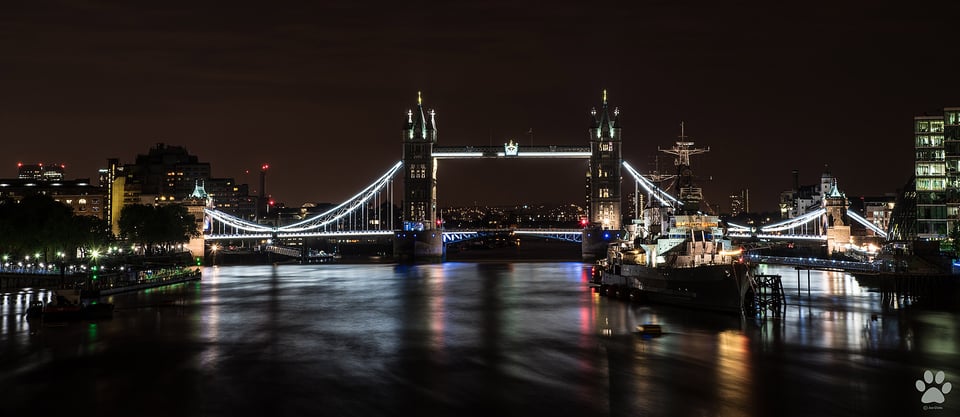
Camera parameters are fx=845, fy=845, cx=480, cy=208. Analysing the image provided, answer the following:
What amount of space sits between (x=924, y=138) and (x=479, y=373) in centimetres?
6380

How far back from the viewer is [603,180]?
445ft

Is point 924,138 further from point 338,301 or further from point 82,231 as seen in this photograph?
point 82,231

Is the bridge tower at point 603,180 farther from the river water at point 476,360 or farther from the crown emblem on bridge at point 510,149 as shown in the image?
the river water at point 476,360

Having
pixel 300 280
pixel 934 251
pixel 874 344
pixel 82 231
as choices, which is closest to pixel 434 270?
pixel 300 280

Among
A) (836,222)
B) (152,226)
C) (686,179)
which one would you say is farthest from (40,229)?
(836,222)

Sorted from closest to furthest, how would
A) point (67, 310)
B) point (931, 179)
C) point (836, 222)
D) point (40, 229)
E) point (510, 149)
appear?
1. point (67, 310)
2. point (931, 179)
3. point (40, 229)
4. point (836, 222)
5. point (510, 149)

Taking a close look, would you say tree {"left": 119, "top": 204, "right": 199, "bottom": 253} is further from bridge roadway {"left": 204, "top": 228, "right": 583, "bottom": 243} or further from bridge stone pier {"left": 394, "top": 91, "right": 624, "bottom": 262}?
→ bridge stone pier {"left": 394, "top": 91, "right": 624, "bottom": 262}

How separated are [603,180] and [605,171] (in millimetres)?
1651

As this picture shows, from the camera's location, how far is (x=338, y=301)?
2469 inches

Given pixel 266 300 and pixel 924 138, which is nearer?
pixel 266 300

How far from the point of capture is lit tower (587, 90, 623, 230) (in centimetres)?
13462

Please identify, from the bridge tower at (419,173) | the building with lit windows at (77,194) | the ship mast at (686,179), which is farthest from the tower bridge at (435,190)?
the ship mast at (686,179)

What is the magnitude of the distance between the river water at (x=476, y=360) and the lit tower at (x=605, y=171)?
74497 mm

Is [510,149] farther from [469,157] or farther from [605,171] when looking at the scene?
[605,171]
